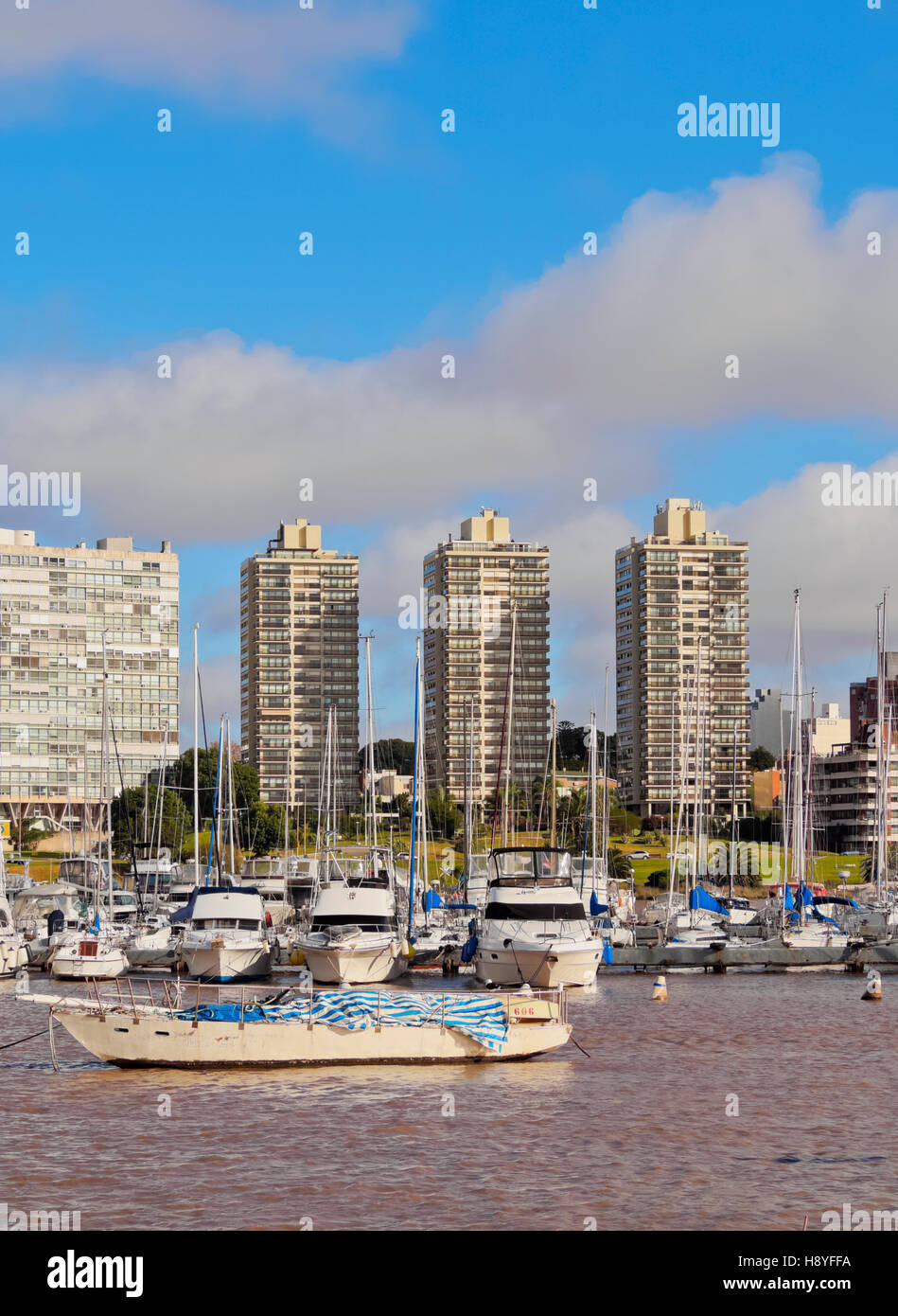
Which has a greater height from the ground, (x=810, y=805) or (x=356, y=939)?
(x=810, y=805)

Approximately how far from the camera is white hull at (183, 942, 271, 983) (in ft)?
206

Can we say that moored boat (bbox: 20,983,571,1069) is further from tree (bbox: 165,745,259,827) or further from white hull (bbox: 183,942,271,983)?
tree (bbox: 165,745,259,827)

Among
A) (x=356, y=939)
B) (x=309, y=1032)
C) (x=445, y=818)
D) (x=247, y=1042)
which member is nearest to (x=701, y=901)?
(x=356, y=939)

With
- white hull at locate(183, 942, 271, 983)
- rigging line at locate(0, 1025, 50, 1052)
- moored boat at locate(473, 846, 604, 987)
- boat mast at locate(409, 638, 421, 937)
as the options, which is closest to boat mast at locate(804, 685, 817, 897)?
boat mast at locate(409, 638, 421, 937)

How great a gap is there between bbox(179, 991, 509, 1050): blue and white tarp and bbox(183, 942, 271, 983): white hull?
2414 cm

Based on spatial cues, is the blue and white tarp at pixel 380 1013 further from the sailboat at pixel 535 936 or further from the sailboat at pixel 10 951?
the sailboat at pixel 10 951

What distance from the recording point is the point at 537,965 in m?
57.0

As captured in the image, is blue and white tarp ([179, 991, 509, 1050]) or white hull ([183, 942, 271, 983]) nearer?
blue and white tarp ([179, 991, 509, 1050])

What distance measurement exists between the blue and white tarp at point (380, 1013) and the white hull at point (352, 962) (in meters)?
17.9

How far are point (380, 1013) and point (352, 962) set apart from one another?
18693 mm

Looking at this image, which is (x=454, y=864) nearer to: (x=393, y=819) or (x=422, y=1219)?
(x=393, y=819)

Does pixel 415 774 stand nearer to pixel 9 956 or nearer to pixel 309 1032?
pixel 9 956

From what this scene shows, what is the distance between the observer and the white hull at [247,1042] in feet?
123

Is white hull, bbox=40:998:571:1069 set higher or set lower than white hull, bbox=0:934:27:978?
higher
